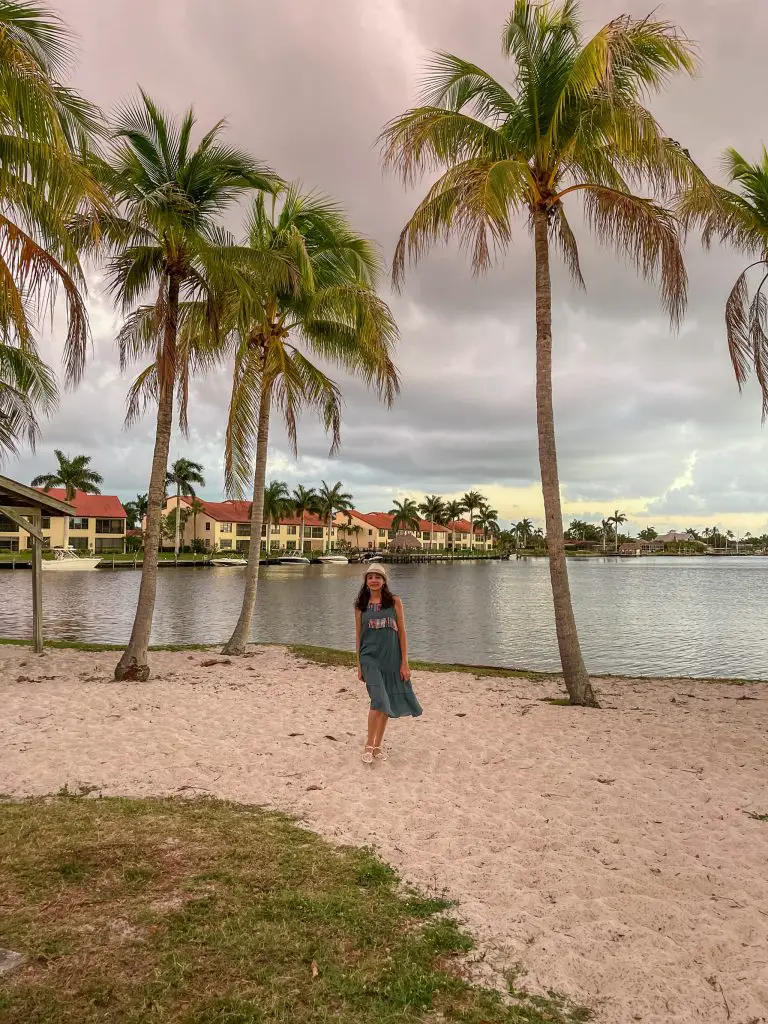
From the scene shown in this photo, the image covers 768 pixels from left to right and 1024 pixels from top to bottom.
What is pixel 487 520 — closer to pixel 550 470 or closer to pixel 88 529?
pixel 88 529

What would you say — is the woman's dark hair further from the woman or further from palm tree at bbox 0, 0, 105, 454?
palm tree at bbox 0, 0, 105, 454

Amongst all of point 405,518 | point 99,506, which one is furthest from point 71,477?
point 405,518

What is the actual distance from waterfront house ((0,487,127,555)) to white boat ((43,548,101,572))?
26.0 feet

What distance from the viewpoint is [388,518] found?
479 feet

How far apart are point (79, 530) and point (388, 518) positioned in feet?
233

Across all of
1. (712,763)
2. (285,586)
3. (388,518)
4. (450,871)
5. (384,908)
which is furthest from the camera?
(388,518)

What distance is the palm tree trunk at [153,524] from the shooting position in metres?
11.8

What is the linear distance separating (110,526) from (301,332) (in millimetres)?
83773

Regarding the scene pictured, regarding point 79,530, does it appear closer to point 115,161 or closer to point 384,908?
point 115,161

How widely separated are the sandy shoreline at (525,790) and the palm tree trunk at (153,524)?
0.56 meters

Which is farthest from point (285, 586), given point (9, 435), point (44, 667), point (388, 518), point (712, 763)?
point (388, 518)

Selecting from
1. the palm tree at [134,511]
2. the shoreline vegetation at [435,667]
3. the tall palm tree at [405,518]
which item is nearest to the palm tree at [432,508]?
the tall palm tree at [405,518]

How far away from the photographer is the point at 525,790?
6.22m

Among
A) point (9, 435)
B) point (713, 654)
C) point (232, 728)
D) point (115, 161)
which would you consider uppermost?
point (115, 161)
